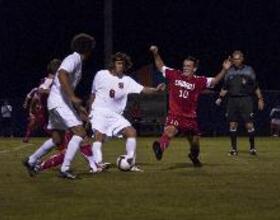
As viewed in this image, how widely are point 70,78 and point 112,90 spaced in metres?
2.11

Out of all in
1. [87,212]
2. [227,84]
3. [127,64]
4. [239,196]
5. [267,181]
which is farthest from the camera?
[227,84]

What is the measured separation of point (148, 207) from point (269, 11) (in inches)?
1713

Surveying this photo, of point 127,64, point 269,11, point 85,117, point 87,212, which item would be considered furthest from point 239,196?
point 269,11

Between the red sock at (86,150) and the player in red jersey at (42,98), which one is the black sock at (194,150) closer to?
the red sock at (86,150)

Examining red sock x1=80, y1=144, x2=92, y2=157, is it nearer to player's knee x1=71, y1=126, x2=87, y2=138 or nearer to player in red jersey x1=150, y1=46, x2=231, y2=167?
player's knee x1=71, y1=126, x2=87, y2=138

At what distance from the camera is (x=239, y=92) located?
19.8 m

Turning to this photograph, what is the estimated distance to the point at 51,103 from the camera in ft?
42.7

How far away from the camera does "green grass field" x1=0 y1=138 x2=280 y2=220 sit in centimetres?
909

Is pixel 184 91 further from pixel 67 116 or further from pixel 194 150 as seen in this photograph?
pixel 67 116

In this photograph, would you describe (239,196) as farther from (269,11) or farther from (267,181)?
(269,11)

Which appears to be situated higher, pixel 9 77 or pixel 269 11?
pixel 269 11

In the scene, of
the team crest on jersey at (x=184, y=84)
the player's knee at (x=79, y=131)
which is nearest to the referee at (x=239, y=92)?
the team crest on jersey at (x=184, y=84)

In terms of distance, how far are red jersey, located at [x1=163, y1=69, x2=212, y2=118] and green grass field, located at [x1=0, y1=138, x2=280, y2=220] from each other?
3.30 feet

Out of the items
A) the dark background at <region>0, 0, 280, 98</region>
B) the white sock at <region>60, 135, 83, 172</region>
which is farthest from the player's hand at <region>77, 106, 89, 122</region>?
the dark background at <region>0, 0, 280, 98</region>
